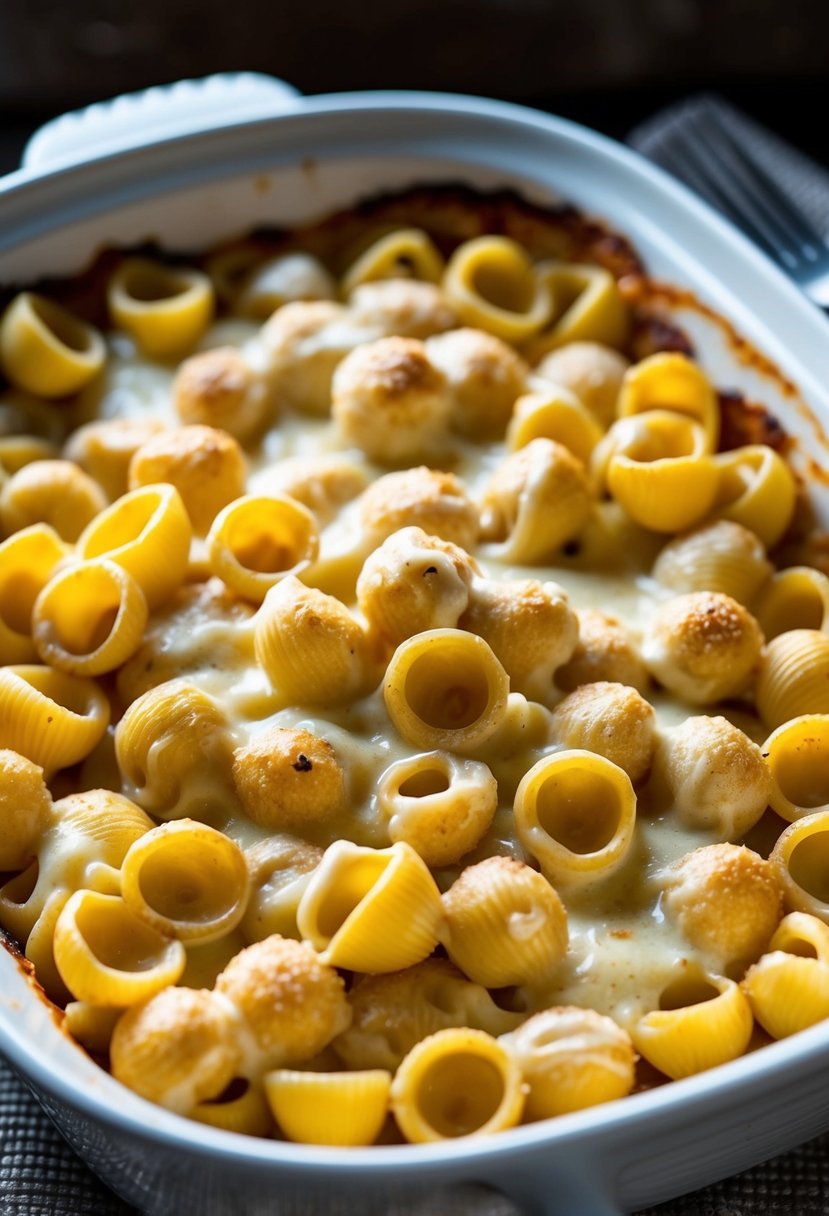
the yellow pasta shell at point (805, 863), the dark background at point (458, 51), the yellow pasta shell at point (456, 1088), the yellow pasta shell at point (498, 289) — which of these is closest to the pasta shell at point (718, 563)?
the yellow pasta shell at point (805, 863)

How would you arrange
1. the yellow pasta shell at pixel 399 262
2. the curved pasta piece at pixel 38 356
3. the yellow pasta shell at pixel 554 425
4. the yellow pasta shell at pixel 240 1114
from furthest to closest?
the yellow pasta shell at pixel 399 262 → the curved pasta piece at pixel 38 356 → the yellow pasta shell at pixel 554 425 → the yellow pasta shell at pixel 240 1114

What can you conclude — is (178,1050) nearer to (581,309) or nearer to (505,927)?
(505,927)

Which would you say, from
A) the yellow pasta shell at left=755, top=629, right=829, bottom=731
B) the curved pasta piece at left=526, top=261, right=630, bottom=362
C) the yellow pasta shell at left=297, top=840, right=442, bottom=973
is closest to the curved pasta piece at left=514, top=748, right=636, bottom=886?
the yellow pasta shell at left=297, top=840, right=442, bottom=973

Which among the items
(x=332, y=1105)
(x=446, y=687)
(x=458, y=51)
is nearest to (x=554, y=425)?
(x=446, y=687)

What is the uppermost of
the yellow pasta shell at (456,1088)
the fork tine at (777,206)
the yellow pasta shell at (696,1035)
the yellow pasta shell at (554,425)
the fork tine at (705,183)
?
the fork tine at (777,206)

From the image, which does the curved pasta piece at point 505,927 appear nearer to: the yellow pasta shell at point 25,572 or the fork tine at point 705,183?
the yellow pasta shell at point 25,572

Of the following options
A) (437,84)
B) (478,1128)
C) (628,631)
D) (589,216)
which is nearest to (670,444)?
(628,631)

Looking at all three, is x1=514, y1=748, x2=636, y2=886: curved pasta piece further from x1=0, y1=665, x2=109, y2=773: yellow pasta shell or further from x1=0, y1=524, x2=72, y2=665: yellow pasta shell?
x1=0, y1=524, x2=72, y2=665: yellow pasta shell
